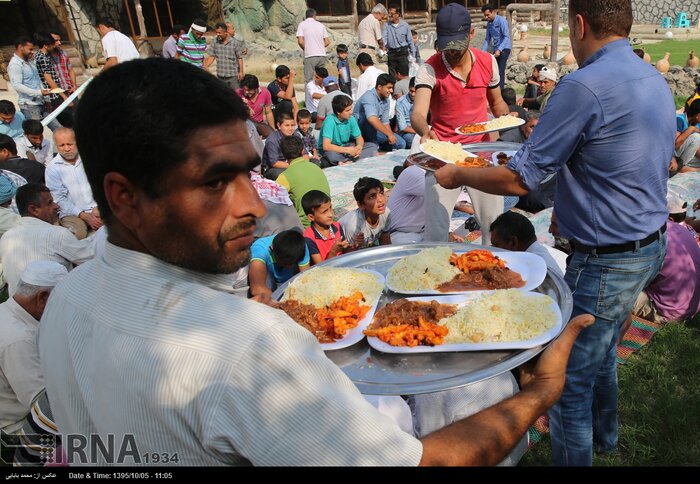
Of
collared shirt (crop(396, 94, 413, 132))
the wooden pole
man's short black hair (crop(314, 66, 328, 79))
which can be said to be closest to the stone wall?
the wooden pole

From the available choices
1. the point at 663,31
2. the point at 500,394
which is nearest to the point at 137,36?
the point at 500,394

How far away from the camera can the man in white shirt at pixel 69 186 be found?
6.31m

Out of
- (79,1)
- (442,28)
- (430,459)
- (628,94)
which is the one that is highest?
(79,1)

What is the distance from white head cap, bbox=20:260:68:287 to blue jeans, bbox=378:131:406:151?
690 centimetres

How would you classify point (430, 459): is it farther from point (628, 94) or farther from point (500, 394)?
point (628, 94)

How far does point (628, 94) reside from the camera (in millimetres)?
2131

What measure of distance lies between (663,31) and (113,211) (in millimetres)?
33489

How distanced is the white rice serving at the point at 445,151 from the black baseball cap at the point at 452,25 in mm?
865

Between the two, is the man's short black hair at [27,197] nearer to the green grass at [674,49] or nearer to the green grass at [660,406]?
the green grass at [660,406]

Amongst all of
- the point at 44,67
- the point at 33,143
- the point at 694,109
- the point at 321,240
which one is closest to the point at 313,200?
the point at 321,240

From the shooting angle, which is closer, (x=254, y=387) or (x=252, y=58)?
A: (x=254, y=387)

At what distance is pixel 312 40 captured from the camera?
39.2 ft

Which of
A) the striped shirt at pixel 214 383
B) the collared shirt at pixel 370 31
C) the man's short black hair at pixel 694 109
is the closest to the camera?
the striped shirt at pixel 214 383

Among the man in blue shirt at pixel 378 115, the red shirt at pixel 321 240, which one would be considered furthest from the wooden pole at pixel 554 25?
the red shirt at pixel 321 240
